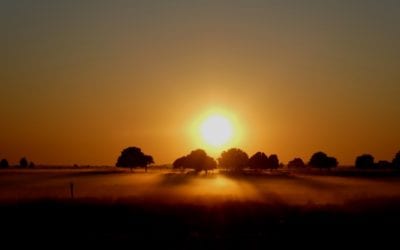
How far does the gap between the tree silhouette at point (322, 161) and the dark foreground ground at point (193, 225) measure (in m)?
153

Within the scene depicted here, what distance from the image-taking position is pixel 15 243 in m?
32.1

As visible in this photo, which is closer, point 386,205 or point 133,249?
point 133,249

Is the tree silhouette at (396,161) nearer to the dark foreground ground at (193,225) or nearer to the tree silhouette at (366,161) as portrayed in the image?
the tree silhouette at (366,161)

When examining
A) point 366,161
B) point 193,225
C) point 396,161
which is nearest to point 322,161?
point 366,161

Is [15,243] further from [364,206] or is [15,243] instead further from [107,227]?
[364,206]

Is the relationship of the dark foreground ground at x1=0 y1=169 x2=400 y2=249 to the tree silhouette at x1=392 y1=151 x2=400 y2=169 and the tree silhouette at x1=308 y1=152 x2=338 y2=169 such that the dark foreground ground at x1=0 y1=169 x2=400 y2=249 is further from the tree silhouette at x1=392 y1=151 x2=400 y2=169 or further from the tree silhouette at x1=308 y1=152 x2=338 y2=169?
the tree silhouette at x1=308 y1=152 x2=338 y2=169

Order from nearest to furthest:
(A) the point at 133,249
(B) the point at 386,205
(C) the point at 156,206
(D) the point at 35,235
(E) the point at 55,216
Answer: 1. (A) the point at 133,249
2. (D) the point at 35,235
3. (E) the point at 55,216
4. (C) the point at 156,206
5. (B) the point at 386,205

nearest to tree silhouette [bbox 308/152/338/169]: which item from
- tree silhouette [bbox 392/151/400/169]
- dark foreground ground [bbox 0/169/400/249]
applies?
tree silhouette [bbox 392/151/400/169]

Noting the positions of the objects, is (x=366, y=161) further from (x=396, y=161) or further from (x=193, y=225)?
(x=193, y=225)

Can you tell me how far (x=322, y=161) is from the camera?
197250 millimetres

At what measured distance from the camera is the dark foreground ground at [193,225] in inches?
1283

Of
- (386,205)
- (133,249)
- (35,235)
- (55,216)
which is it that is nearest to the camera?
(133,249)

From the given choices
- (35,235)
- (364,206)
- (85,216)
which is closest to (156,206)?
(85,216)

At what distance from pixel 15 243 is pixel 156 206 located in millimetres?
12257
